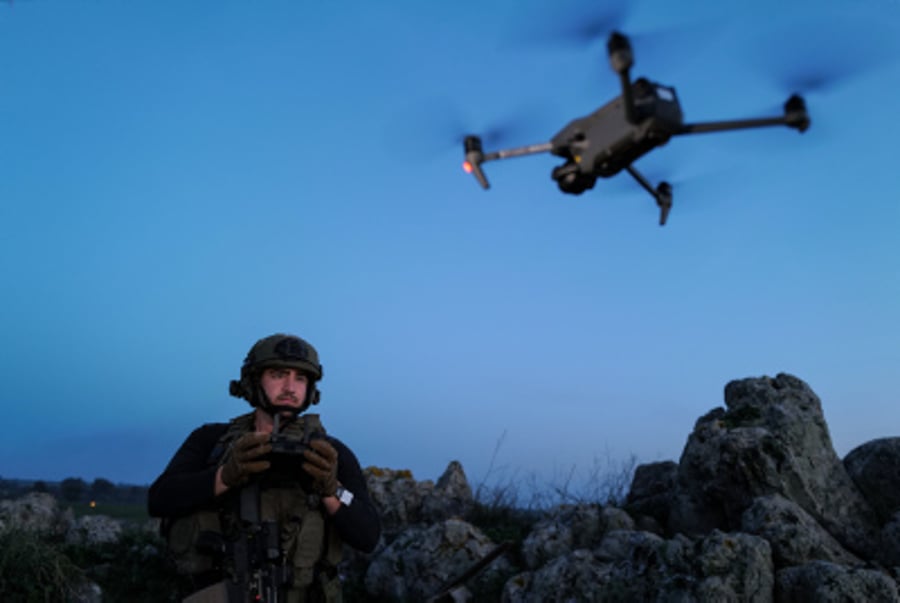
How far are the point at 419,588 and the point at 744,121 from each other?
21.9 feet

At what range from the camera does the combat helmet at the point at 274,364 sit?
580 cm

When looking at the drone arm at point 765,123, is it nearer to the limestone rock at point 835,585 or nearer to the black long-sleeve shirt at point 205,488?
the black long-sleeve shirt at point 205,488

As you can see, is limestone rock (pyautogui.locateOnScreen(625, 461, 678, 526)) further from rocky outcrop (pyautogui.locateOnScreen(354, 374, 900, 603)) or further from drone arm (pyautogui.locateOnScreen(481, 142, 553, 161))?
drone arm (pyautogui.locateOnScreen(481, 142, 553, 161))

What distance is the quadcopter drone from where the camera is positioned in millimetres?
3707

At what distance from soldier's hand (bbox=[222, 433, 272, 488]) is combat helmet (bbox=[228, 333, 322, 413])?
0.71 metres

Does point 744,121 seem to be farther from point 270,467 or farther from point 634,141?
point 270,467

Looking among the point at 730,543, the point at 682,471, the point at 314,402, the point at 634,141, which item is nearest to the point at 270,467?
the point at 314,402

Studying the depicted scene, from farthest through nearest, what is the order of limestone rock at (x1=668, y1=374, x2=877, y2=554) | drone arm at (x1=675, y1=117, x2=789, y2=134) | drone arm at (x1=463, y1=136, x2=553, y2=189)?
limestone rock at (x1=668, y1=374, x2=877, y2=554) < drone arm at (x1=463, y1=136, x2=553, y2=189) < drone arm at (x1=675, y1=117, x2=789, y2=134)

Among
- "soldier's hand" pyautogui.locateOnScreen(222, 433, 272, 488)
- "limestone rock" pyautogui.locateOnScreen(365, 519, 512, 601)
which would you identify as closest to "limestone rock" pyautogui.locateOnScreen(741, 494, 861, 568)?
"limestone rock" pyautogui.locateOnScreen(365, 519, 512, 601)

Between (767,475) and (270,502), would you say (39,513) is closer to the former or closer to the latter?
(270,502)

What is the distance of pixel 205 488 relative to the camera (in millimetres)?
5312

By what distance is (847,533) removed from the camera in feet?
26.4

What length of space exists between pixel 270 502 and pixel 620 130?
359 cm

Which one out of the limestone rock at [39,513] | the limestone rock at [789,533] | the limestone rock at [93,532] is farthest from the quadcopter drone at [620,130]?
the limestone rock at [39,513]
